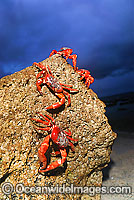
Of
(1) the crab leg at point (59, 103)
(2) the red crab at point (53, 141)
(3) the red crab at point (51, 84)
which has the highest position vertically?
(3) the red crab at point (51, 84)

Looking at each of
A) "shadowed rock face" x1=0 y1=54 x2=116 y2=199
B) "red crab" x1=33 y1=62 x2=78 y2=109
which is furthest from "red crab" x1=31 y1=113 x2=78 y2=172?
"red crab" x1=33 y1=62 x2=78 y2=109

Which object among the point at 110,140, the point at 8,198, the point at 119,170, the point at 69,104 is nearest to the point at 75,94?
the point at 69,104

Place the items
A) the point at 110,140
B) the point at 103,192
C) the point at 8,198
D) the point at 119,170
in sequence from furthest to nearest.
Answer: the point at 119,170 < the point at 103,192 < the point at 110,140 < the point at 8,198

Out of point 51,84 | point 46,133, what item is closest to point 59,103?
point 51,84

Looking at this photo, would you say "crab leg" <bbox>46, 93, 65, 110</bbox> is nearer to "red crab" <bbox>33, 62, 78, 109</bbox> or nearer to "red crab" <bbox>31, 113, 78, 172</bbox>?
"red crab" <bbox>33, 62, 78, 109</bbox>

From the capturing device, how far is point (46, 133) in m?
2.84

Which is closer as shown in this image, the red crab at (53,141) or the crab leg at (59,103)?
the red crab at (53,141)

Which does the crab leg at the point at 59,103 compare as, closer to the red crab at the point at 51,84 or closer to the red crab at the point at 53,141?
the red crab at the point at 51,84

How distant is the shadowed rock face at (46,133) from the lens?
2.48 meters

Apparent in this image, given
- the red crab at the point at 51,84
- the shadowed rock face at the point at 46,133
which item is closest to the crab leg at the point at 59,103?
the red crab at the point at 51,84

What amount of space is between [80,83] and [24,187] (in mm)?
2568

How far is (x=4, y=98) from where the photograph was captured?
8.28ft

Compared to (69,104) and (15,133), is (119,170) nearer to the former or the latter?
(69,104)

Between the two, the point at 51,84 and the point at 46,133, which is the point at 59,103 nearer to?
the point at 51,84
